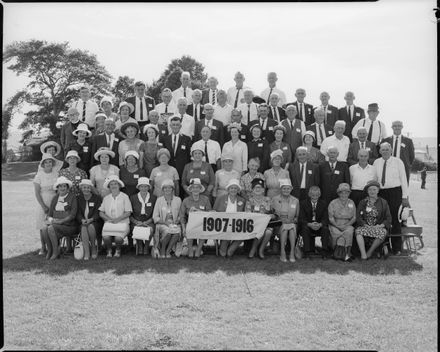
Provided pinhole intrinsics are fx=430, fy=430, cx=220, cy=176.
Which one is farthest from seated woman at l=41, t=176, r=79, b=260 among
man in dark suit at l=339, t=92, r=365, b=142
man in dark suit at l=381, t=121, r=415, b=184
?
man in dark suit at l=381, t=121, r=415, b=184

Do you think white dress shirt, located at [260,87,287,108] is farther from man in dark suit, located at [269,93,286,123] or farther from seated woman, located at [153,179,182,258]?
seated woman, located at [153,179,182,258]

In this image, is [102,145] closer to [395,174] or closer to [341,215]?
[341,215]

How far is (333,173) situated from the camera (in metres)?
8.45

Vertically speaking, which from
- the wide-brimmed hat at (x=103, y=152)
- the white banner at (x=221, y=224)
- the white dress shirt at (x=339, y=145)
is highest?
the white dress shirt at (x=339, y=145)

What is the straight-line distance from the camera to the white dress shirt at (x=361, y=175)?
8375mm

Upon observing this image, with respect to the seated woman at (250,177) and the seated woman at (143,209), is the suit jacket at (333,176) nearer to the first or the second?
the seated woman at (250,177)

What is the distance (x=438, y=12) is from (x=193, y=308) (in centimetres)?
418

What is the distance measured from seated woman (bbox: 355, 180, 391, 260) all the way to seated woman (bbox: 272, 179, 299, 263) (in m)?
1.19

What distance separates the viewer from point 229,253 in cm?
803

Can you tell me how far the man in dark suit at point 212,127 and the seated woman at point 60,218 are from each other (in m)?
2.87

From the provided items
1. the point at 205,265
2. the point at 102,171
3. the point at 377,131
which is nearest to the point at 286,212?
the point at 205,265

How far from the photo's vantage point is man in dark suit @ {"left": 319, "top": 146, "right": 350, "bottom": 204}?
8430 mm

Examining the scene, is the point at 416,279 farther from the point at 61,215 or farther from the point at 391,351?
the point at 61,215

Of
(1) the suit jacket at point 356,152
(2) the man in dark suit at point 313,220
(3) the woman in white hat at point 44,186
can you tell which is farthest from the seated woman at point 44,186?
(1) the suit jacket at point 356,152
